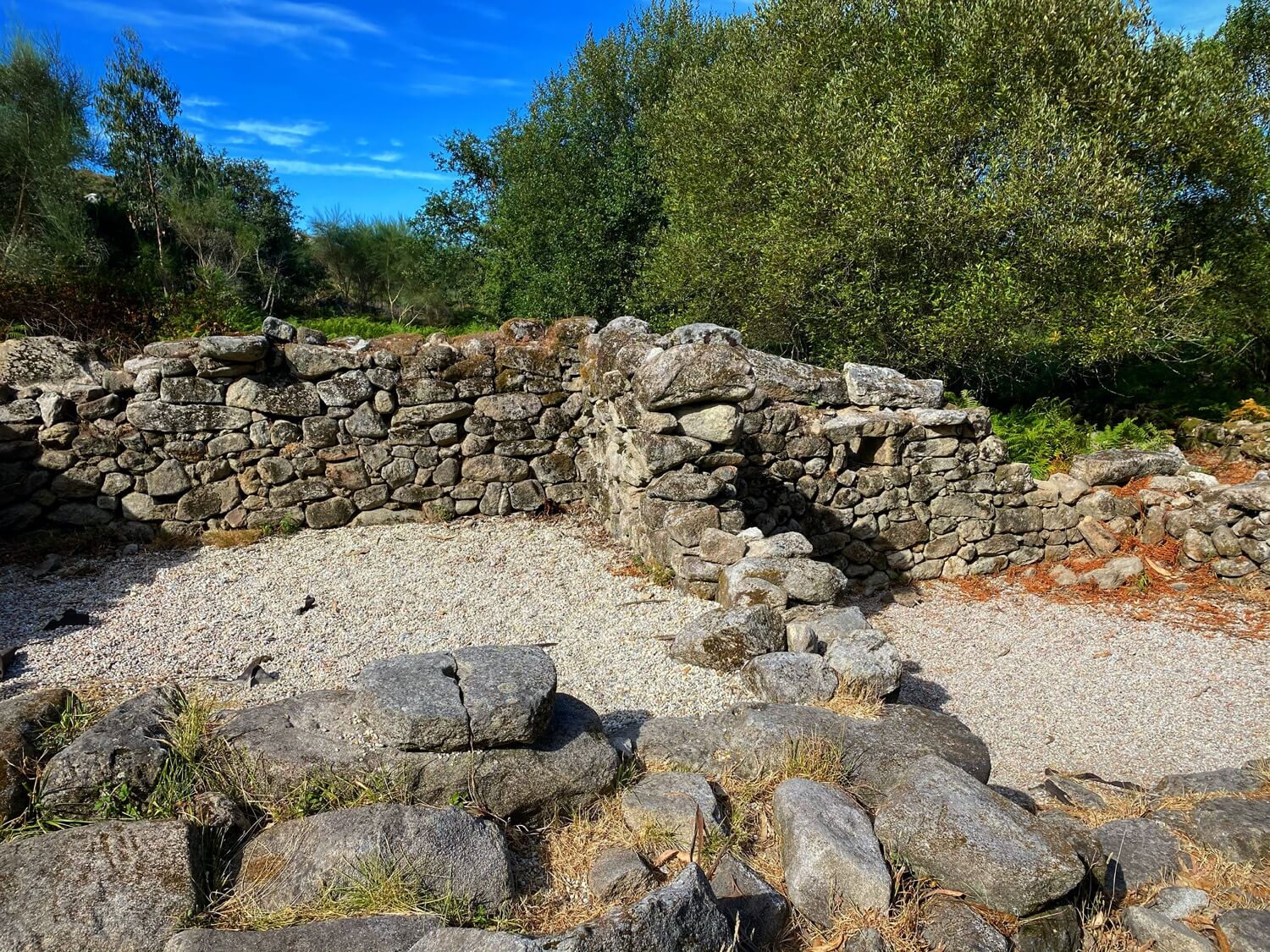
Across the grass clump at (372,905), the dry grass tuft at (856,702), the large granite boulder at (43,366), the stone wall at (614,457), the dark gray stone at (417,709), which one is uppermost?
the large granite boulder at (43,366)

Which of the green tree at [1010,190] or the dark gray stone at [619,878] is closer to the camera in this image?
the dark gray stone at [619,878]

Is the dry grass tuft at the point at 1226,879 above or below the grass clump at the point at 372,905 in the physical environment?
below

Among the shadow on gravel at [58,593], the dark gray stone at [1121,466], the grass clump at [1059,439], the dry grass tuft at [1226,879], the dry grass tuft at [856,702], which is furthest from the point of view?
the grass clump at [1059,439]

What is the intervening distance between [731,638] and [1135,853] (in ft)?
8.45

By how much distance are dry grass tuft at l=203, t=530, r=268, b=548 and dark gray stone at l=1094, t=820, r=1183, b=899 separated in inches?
319

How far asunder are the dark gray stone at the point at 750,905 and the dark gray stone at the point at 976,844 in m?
0.67

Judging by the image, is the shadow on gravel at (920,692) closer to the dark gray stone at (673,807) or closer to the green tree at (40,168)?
the dark gray stone at (673,807)

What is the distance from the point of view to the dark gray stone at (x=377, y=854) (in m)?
3.09

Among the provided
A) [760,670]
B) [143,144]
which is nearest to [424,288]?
[143,144]

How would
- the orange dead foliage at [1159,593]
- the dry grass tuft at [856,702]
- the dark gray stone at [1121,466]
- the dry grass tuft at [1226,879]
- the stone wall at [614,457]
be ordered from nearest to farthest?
the dry grass tuft at [1226,879], the dry grass tuft at [856,702], the orange dead foliage at [1159,593], the stone wall at [614,457], the dark gray stone at [1121,466]

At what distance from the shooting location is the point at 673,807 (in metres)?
3.69

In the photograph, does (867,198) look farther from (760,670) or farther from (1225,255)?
(760,670)

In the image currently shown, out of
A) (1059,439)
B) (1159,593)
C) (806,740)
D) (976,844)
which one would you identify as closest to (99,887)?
(806,740)

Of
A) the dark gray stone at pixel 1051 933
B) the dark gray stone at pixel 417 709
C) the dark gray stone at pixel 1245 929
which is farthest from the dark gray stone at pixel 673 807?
the dark gray stone at pixel 1245 929
